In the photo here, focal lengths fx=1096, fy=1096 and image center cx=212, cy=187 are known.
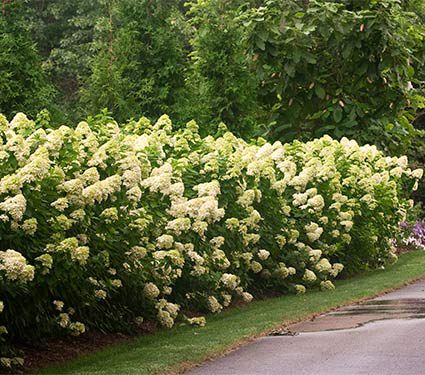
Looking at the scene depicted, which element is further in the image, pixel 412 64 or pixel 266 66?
pixel 412 64

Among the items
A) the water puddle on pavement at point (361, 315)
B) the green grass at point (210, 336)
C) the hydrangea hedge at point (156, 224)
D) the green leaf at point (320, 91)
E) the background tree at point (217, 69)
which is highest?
the background tree at point (217, 69)

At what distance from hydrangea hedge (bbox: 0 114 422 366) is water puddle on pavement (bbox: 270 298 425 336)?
1234mm

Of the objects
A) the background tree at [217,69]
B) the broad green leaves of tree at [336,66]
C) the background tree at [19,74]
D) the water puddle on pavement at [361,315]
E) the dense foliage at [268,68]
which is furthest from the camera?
the broad green leaves of tree at [336,66]

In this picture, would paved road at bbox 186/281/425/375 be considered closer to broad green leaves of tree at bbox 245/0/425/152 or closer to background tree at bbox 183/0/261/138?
background tree at bbox 183/0/261/138

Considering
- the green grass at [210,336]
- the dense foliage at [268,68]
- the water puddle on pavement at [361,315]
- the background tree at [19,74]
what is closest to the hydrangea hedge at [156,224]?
the green grass at [210,336]

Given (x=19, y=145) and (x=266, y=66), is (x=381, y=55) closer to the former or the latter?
(x=266, y=66)

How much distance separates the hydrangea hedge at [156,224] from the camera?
32.3 feet

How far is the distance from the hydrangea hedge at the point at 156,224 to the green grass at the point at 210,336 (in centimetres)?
31

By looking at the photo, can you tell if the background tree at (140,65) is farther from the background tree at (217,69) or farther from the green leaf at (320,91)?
the green leaf at (320,91)

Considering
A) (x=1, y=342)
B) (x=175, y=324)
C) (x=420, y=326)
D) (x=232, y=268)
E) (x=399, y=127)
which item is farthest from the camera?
(x=399, y=127)

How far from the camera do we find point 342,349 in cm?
1041

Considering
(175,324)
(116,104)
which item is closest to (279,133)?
(116,104)

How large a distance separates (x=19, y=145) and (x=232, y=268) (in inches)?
182

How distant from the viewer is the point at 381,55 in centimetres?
2227
